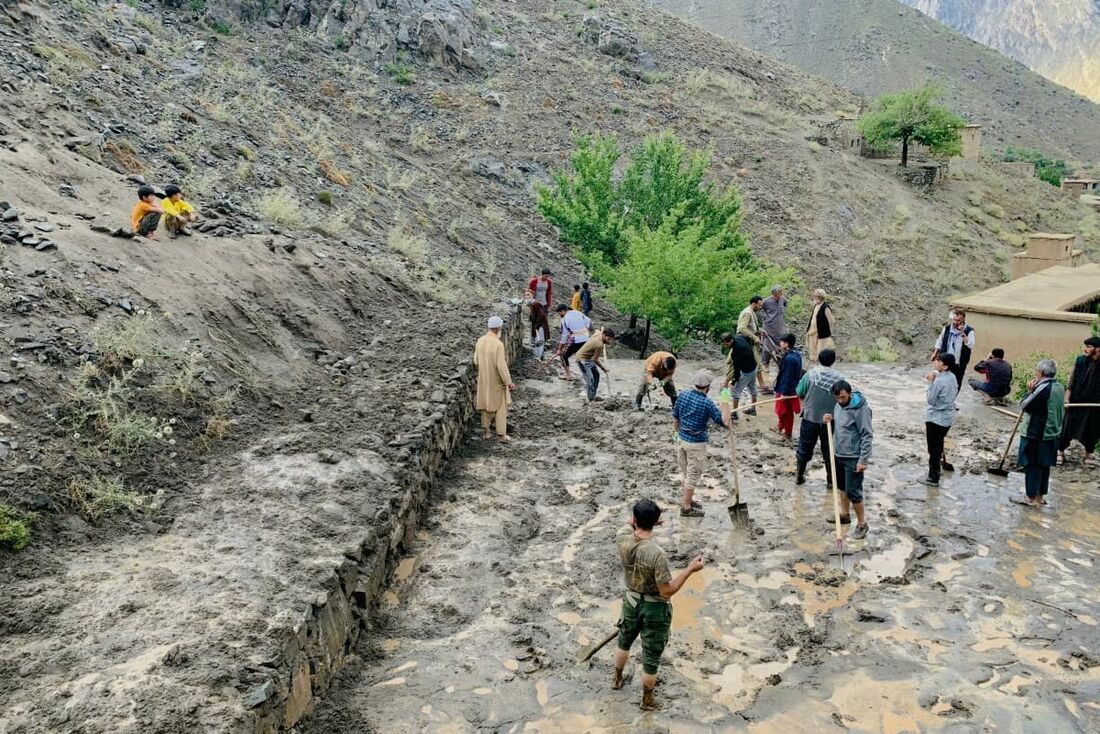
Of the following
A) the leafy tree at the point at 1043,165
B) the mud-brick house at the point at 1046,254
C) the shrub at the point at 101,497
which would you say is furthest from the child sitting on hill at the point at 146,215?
the leafy tree at the point at 1043,165

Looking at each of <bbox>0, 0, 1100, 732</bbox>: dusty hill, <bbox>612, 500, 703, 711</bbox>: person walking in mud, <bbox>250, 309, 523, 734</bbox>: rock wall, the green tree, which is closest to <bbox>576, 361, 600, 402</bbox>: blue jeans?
<bbox>0, 0, 1100, 732</bbox>: dusty hill

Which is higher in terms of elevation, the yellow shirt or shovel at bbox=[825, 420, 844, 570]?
the yellow shirt

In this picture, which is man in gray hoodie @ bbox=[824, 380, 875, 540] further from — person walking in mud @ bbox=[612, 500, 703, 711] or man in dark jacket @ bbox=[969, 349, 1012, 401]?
man in dark jacket @ bbox=[969, 349, 1012, 401]

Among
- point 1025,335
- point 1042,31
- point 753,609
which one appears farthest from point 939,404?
point 1042,31

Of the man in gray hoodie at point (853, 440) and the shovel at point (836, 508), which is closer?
the shovel at point (836, 508)

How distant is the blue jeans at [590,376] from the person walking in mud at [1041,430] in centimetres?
542

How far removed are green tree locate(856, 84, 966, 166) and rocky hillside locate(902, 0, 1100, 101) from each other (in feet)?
342

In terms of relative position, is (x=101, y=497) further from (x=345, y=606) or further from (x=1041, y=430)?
(x=1041, y=430)

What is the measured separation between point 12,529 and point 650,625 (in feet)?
13.5

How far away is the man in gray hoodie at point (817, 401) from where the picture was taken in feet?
26.9

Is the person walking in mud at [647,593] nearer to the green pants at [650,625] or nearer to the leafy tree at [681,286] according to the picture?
the green pants at [650,625]

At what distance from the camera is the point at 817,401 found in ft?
27.2

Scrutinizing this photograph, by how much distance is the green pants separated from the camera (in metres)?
5.13

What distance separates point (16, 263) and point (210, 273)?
2.23 m
